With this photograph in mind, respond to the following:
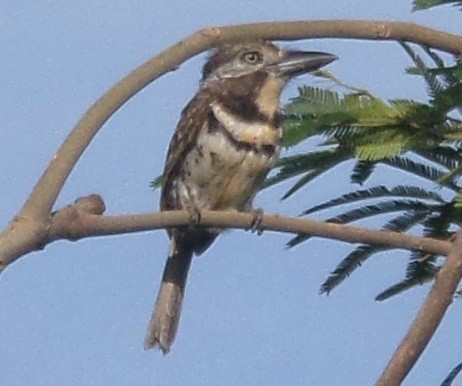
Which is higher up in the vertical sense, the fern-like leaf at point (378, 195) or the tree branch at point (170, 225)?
the fern-like leaf at point (378, 195)

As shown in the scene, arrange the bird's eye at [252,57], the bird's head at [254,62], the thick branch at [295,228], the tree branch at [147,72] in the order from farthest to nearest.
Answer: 1. the bird's eye at [252,57]
2. the bird's head at [254,62]
3. the thick branch at [295,228]
4. the tree branch at [147,72]

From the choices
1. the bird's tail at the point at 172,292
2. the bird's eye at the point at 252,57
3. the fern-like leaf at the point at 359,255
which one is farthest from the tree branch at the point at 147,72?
the bird's tail at the point at 172,292

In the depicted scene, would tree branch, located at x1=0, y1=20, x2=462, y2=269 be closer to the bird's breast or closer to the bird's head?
the bird's head

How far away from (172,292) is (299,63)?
124cm

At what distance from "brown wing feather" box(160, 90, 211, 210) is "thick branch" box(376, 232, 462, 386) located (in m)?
2.37

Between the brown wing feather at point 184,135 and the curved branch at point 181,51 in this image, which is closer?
the curved branch at point 181,51

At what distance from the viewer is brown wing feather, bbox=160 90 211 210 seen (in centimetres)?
518

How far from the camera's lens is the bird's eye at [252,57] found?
538 centimetres

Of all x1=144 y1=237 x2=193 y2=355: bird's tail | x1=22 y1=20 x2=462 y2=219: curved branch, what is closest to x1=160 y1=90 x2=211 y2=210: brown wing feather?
x1=144 y1=237 x2=193 y2=355: bird's tail

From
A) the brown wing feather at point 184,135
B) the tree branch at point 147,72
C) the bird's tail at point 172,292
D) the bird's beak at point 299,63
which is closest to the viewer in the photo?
the tree branch at point 147,72

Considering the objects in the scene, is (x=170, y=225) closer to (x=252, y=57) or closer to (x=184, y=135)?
(x=184, y=135)

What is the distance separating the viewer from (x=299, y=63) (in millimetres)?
4852

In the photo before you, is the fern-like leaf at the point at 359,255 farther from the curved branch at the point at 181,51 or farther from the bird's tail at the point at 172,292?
the bird's tail at the point at 172,292

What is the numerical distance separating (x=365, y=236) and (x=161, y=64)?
56cm
